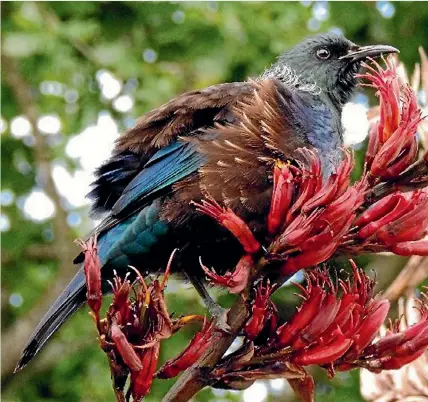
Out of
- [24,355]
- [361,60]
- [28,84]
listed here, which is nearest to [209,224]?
[24,355]

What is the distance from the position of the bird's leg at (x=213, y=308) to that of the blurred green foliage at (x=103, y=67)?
8.02 feet

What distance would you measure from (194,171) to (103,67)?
305 cm

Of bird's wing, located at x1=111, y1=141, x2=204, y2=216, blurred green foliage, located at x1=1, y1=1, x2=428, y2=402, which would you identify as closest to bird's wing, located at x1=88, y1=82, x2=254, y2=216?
bird's wing, located at x1=111, y1=141, x2=204, y2=216

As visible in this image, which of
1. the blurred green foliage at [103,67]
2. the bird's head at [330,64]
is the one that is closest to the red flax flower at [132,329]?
the bird's head at [330,64]

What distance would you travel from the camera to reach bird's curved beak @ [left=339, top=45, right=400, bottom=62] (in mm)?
2825

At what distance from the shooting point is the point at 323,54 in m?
3.23

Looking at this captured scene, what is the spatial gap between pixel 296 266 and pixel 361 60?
4.70ft

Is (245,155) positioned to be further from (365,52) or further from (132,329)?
(132,329)

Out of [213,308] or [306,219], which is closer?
[306,219]

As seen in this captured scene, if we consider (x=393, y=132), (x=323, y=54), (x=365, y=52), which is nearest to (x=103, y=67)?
(x=323, y=54)

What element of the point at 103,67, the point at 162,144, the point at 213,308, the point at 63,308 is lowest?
the point at 213,308

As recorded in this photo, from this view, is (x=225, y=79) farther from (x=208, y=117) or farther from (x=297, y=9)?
(x=208, y=117)

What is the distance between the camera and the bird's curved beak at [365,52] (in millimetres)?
2825

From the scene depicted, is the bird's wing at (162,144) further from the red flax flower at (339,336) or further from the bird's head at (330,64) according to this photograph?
the red flax flower at (339,336)
